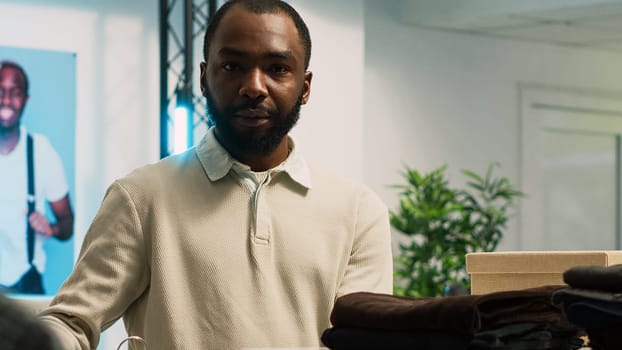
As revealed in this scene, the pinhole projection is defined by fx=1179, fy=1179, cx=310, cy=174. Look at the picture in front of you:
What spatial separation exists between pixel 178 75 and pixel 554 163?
2.79 m

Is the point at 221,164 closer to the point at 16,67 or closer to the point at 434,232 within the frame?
the point at 16,67

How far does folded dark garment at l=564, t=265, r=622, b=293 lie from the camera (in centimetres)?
92

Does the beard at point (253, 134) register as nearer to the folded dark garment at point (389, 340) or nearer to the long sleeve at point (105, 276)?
the long sleeve at point (105, 276)

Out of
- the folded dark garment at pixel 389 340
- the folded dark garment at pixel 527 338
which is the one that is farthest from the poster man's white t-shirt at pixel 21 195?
the folded dark garment at pixel 527 338

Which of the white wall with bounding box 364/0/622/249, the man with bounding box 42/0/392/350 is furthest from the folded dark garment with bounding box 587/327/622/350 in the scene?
the white wall with bounding box 364/0/622/249

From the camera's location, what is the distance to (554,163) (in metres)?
6.96

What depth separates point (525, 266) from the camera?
4.28 ft

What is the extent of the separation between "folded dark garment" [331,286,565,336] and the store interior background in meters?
4.33

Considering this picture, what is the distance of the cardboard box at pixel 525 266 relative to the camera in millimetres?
1254

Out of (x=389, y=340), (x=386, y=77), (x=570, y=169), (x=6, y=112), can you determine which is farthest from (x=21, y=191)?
(x=389, y=340)

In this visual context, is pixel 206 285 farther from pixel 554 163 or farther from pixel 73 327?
pixel 554 163

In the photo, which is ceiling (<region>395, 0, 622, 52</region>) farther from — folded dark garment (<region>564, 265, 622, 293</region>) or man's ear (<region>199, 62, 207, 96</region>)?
folded dark garment (<region>564, 265, 622, 293</region>)

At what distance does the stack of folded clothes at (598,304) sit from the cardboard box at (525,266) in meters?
0.31

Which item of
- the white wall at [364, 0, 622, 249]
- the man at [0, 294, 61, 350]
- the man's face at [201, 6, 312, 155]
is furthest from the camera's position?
the white wall at [364, 0, 622, 249]
